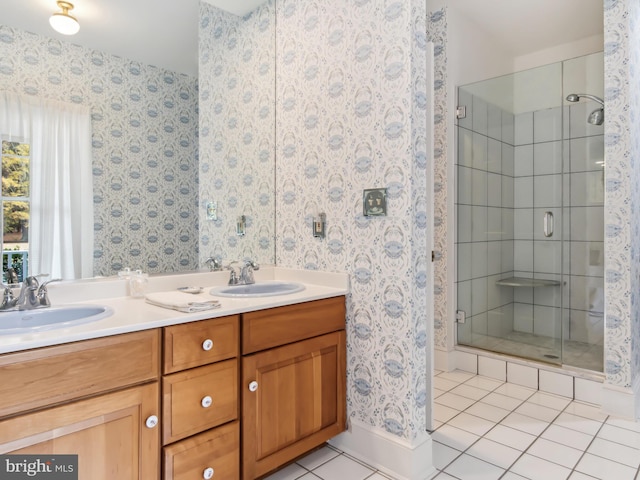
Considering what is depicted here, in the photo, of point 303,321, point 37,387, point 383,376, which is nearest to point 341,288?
point 303,321

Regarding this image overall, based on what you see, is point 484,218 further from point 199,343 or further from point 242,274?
point 199,343

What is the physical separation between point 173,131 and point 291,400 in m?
1.32

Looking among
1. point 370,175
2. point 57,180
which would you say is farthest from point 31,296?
point 370,175

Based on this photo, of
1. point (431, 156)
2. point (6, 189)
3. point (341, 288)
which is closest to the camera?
point (6, 189)

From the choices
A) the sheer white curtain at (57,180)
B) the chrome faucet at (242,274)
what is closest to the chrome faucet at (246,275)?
the chrome faucet at (242,274)

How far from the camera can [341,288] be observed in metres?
1.98

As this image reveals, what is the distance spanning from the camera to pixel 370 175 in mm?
1869

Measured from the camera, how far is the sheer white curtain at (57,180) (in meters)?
1.48

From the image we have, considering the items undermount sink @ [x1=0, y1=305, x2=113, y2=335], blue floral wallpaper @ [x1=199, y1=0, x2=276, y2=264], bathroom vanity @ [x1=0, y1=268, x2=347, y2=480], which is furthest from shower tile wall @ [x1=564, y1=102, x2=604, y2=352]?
undermount sink @ [x1=0, y1=305, x2=113, y2=335]

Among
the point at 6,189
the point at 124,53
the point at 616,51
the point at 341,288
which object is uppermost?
the point at 616,51

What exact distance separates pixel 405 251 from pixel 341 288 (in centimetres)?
40

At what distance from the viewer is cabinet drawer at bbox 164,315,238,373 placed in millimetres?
1334

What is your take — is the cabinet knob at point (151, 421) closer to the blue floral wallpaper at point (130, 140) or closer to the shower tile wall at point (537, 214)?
the blue floral wallpaper at point (130, 140)

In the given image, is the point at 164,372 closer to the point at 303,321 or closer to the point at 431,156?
the point at 303,321
